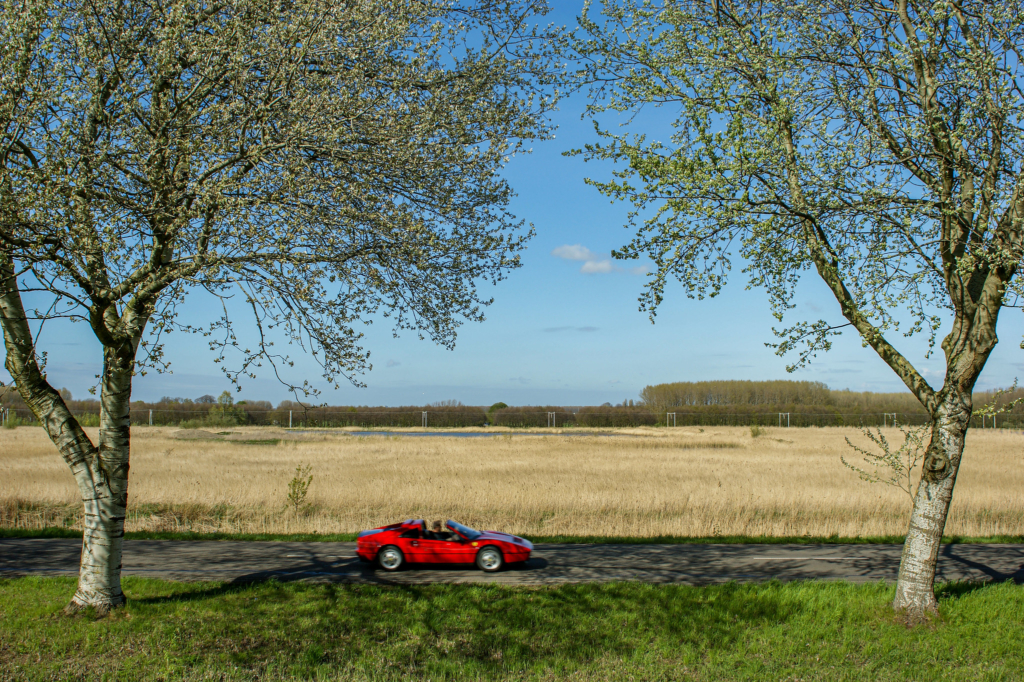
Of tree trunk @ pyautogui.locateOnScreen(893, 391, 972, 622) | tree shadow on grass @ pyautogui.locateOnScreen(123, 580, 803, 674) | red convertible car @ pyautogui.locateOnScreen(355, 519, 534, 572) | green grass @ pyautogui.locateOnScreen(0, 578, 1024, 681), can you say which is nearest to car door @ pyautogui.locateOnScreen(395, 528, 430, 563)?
red convertible car @ pyautogui.locateOnScreen(355, 519, 534, 572)

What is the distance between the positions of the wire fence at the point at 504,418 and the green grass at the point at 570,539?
2479 inches

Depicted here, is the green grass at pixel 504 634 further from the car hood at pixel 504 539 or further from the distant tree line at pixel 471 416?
the distant tree line at pixel 471 416

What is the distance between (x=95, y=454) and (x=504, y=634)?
622cm

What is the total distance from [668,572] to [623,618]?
2.69 metres

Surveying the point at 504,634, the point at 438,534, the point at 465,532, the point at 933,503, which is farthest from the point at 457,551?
the point at 933,503

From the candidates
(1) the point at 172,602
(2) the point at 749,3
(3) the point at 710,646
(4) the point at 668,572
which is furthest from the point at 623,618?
(2) the point at 749,3

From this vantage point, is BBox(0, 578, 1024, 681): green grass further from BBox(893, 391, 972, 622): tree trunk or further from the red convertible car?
the red convertible car

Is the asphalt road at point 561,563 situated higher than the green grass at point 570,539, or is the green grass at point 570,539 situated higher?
the asphalt road at point 561,563

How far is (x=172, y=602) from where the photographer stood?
9.59 m

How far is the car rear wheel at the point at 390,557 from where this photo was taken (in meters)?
11.8

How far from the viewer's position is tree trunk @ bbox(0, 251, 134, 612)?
880 cm

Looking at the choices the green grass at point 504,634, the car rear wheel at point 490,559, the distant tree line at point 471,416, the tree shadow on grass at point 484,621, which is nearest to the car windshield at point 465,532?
the car rear wheel at point 490,559

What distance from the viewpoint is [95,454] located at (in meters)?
9.05

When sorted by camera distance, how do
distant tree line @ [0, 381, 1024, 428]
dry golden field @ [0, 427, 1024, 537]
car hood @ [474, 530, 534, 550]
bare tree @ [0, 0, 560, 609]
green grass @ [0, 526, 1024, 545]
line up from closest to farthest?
1. bare tree @ [0, 0, 560, 609]
2. car hood @ [474, 530, 534, 550]
3. green grass @ [0, 526, 1024, 545]
4. dry golden field @ [0, 427, 1024, 537]
5. distant tree line @ [0, 381, 1024, 428]
